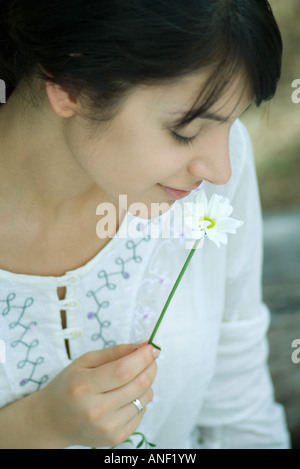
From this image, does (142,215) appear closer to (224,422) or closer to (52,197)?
(52,197)

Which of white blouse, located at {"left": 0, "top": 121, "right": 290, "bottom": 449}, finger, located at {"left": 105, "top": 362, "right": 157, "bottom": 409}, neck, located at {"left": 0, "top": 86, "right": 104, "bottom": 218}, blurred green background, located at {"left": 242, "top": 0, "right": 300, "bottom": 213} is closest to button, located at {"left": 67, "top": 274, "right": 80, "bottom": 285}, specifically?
white blouse, located at {"left": 0, "top": 121, "right": 290, "bottom": 449}

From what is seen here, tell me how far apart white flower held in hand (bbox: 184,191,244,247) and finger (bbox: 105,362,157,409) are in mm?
250

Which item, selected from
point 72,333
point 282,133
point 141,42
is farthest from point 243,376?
point 282,133

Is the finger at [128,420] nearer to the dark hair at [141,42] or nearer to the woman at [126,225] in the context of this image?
the woman at [126,225]

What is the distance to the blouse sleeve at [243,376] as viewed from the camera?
1339 mm

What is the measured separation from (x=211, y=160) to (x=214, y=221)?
0.11 m

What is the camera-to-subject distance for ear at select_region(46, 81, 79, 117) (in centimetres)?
87

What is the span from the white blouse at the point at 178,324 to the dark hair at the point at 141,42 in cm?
36

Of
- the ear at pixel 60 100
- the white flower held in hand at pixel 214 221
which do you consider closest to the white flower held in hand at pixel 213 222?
the white flower held in hand at pixel 214 221

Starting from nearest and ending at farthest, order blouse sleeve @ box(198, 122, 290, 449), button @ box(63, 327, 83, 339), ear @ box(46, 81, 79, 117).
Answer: ear @ box(46, 81, 79, 117), button @ box(63, 327, 83, 339), blouse sleeve @ box(198, 122, 290, 449)

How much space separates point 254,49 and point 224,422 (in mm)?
905

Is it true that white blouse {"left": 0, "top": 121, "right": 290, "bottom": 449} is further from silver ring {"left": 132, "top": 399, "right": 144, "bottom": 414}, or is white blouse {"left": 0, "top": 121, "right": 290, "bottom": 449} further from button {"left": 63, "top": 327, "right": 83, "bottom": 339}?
silver ring {"left": 132, "top": 399, "right": 144, "bottom": 414}

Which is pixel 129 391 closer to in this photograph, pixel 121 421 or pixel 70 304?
pixel 121 421
